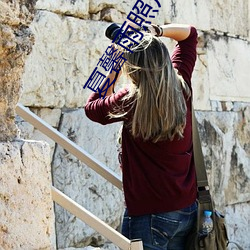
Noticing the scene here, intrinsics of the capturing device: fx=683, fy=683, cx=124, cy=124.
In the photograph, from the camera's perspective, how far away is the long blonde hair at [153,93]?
2688mm

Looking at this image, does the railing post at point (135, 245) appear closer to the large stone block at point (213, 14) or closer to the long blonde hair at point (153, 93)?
the long blonde hair at point (153, 93)

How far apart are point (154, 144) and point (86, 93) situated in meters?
1.22

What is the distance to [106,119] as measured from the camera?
2850mm

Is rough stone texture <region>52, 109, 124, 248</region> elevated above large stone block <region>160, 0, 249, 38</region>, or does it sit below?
below

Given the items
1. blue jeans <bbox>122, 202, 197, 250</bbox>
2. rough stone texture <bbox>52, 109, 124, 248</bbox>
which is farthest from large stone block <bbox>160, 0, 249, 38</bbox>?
Result: blue jeans <bbox>122, 202, 197, 250</bbox>

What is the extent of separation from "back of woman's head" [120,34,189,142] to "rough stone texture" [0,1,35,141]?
2.54ft

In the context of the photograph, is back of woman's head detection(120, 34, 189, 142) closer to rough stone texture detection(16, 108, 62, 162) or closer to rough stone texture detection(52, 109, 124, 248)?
rough stone texture detection(16, 108, 62, 162)

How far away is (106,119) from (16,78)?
35.6 inches

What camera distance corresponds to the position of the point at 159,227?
9.10 feet

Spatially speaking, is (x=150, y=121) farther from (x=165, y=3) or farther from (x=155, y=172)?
(x=165, y=3)

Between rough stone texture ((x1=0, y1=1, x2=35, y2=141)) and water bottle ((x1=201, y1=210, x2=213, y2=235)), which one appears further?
water bottle ((x1=201, y1=210, x2=213, y2=235))

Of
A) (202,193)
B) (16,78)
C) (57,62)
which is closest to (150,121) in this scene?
(202,193)

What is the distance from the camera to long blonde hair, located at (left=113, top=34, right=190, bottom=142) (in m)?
2.69

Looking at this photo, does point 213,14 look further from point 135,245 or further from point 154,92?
point 135,245
